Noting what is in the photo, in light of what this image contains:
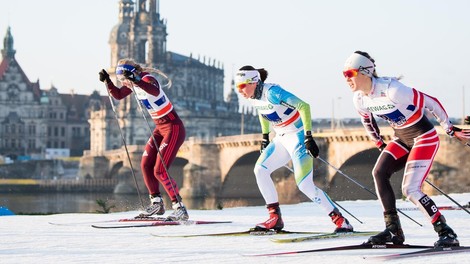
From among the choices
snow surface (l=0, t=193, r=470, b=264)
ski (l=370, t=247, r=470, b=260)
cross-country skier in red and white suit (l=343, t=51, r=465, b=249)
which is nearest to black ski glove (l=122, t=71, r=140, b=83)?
snow surface (l=0, t=193, r=470, b=264)

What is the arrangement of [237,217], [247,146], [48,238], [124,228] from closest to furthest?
[48,238], [124,228], [237,217], [247,146]

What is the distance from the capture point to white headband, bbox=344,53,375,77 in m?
9.69

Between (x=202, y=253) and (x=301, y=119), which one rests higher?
(x=301, y=119)

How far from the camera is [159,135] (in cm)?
1406

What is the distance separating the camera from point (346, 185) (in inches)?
2586

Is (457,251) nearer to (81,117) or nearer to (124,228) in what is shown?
(124,228)

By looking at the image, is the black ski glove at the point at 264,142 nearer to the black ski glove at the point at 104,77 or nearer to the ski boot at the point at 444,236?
the black ski glove at the point at 104,77

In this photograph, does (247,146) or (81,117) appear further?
Result: (81,117)

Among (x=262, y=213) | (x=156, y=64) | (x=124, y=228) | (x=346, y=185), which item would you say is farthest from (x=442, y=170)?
(x=156, y=64)

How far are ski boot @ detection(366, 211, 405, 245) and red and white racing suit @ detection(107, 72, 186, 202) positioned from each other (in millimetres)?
4451

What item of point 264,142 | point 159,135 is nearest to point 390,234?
point 264,142

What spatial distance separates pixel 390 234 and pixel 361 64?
1523 millimetres

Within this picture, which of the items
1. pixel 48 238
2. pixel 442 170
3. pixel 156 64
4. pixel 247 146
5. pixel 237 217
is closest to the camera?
pixel 48 238

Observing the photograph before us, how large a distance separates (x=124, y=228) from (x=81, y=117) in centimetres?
13620
